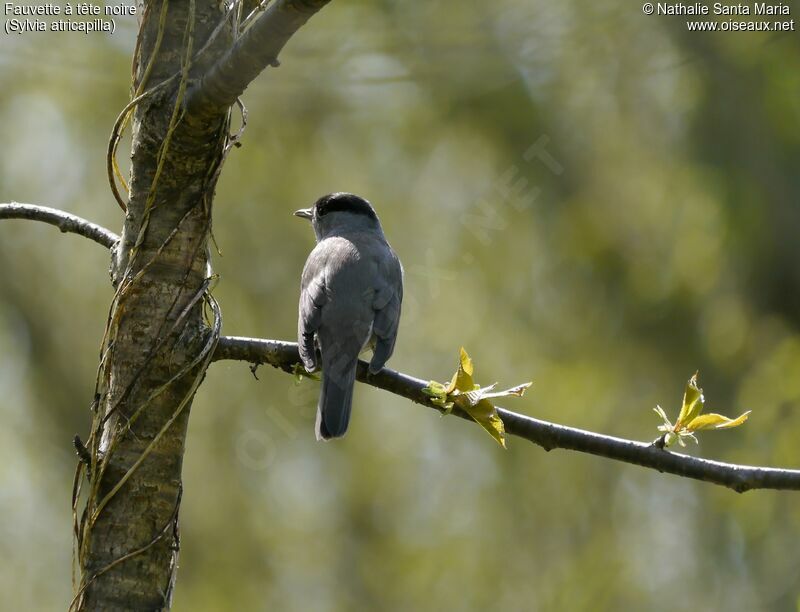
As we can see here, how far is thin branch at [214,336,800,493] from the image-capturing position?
2371mm

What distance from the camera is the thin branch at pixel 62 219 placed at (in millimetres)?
2898

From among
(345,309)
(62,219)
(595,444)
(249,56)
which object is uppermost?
(249,56)

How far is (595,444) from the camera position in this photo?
249cm

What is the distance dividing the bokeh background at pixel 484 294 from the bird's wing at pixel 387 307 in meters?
2.13

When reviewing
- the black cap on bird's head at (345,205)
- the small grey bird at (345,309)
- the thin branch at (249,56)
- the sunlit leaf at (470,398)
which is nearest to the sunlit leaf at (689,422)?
the sunlit leaf at (470,398)

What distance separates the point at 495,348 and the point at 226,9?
4405 mm

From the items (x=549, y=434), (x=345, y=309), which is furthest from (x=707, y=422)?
(x=345, y=309)

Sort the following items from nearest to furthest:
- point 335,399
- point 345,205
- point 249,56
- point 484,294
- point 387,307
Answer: point 249,56, point 335,399, point 387,307, point 345,205, point 484,294

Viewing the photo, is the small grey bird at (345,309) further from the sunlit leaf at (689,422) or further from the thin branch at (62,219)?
the sunlit leaf at (689,422)

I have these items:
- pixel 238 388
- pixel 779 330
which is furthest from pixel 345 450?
pixel 779 330

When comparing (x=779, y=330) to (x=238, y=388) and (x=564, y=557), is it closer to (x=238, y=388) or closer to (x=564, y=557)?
(x=564, y=557)

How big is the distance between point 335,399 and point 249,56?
1661 millimetres

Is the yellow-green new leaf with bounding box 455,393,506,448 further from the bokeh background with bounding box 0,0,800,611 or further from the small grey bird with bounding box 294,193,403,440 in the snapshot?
the bokeh background with bounding box 0,0,800,611

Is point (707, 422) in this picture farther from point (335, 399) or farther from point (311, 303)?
point (311, 303)
